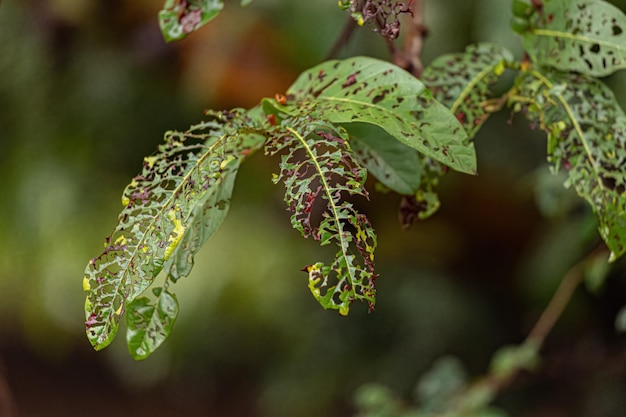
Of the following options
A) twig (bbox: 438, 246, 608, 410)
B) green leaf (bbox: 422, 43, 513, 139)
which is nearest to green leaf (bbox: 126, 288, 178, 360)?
green leaf (bbox: 422, 43, 513, 139)

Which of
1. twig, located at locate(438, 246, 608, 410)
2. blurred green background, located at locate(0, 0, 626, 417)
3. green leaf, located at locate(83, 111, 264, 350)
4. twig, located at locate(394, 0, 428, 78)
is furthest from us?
blurred green background, located at locate(0, 0, 626, 417)

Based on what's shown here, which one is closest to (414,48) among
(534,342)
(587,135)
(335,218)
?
(587,135)

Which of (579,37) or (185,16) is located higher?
(185,16)

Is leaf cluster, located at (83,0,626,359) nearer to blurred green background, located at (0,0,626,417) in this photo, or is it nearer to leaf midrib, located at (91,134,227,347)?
leaf midrib, located at (91,134,227,347)

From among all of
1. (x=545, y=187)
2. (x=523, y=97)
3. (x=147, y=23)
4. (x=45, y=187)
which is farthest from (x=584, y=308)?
(x=45, y=187)

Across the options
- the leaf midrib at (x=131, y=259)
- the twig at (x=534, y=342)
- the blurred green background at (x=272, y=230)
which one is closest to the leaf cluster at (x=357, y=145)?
the leaf midrib at (x=131, y=259)

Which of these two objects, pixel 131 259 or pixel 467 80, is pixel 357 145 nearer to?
pixel 467 80

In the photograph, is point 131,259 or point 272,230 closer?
point 131,259
